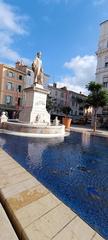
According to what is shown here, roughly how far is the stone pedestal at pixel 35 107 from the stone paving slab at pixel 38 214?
34.9ft

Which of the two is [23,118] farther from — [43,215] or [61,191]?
[43,215]

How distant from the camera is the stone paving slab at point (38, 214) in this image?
254 cm

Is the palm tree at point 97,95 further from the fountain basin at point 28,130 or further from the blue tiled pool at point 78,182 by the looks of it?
the blue tiled pool at point 78,182

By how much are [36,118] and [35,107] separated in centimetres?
94

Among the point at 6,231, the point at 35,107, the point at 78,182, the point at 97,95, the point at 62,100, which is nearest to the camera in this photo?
the point at 6,231

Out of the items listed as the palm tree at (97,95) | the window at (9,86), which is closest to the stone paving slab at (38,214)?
the palm tree at (97,95)

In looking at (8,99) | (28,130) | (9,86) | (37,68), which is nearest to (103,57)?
(9,86)

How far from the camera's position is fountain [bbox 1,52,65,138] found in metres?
12.5

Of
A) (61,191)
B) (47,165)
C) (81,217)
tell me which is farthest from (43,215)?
(47,165)

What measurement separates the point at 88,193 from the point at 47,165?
6.79ft

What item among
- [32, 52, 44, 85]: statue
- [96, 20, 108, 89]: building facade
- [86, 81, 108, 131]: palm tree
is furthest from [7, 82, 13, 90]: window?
[32, 52, 44, 85]: statue

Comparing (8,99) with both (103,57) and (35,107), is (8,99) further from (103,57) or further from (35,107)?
(35,107)

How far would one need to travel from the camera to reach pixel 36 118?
14.7 m

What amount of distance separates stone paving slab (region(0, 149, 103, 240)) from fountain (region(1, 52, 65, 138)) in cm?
839
